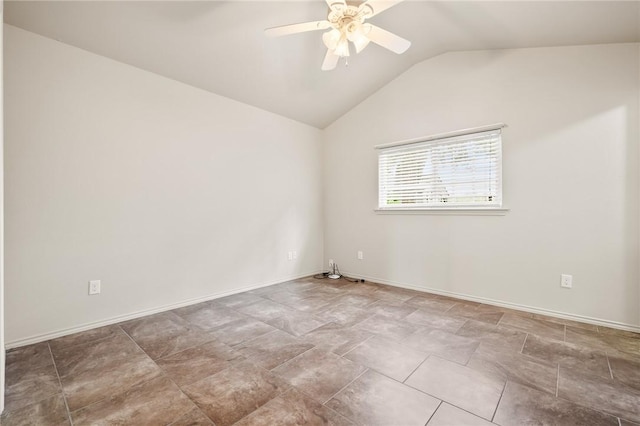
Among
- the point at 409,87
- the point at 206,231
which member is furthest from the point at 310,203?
the point at 409,87

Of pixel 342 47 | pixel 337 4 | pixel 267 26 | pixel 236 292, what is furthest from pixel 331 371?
pixel 267 26

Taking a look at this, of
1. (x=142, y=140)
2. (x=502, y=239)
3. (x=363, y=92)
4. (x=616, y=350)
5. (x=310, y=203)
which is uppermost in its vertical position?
(x=363, y=92)

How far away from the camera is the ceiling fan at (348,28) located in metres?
1.93

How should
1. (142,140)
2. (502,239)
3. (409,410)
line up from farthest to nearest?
(502,239) → (142,140) → (409,410)

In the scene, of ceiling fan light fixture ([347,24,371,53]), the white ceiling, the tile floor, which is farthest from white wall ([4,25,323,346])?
ceiling fan light fixture ([347,24,371,53])

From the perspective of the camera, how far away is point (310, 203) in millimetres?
4473

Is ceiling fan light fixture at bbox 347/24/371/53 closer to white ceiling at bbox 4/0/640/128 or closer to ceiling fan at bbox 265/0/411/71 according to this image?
ceiling fan at bbox 265/0/411/71

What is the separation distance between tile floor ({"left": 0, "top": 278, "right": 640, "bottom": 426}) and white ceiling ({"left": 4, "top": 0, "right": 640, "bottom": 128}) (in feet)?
7.93

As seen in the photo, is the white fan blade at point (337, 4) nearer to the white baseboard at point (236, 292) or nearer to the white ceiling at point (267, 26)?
the white ceiling at point (267, 26)

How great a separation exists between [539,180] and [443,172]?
93 cm

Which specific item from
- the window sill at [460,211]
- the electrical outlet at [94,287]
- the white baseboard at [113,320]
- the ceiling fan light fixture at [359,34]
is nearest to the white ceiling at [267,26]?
the ceiling fan light fixture at [359,34]

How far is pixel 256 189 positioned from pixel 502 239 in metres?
2.87

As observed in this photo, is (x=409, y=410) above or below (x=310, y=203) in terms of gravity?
below

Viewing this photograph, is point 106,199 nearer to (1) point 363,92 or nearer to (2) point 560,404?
(1) point 363,92
